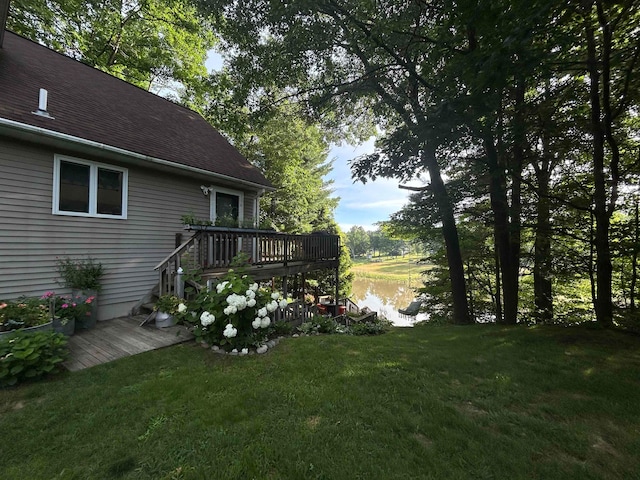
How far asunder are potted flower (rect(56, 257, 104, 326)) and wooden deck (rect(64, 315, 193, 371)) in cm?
46

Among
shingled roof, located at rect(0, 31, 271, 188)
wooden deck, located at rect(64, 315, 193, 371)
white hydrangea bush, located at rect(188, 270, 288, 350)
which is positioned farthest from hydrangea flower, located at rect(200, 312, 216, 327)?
shingled roof, located at rect(0, 31, 271, 188)

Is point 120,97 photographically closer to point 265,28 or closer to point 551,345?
point 265,28

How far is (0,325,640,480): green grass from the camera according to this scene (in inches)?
73.1

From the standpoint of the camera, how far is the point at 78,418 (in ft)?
7.82

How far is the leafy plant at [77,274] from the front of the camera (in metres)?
4.93

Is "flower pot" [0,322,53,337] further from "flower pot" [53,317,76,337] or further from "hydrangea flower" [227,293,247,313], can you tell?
"hydrangea flower" [227,293,247,313]

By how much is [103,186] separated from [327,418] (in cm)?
620

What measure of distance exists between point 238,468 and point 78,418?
1.73 metres

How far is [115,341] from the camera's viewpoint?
14.1ft

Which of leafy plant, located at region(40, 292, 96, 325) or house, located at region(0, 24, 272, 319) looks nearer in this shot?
leafy plant, located at region(40, 292, 96, 325)

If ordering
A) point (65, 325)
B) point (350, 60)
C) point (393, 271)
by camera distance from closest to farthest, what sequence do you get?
1. point (65, 325)
2. point (350, 60)
3. point (393, 271)

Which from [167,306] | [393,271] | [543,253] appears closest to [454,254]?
[543,253]

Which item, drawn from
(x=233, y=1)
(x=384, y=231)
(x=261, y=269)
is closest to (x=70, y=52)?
(x=233, y=1)

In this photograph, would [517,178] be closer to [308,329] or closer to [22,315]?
[308,329]
